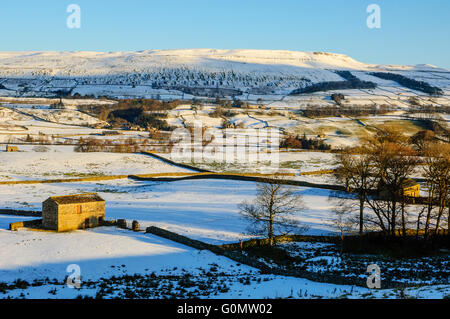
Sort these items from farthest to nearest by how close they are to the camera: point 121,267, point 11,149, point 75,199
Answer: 1. point 11,149
2. point 75,199
3. point 121,267

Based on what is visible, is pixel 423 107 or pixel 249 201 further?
pixel 423 107

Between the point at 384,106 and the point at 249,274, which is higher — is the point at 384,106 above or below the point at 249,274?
above

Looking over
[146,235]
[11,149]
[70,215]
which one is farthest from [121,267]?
[11,149]

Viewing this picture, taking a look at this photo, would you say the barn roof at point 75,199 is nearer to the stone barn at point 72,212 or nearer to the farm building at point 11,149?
the stone barn at point 72,212

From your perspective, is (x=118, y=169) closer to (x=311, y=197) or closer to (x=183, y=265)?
(x=311, y=197)

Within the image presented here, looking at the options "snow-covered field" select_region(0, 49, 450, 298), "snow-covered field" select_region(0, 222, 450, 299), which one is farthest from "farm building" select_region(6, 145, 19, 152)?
"snow-covered field" select_region(0, 222, 450, 299)

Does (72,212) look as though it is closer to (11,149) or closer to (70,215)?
(70,215)

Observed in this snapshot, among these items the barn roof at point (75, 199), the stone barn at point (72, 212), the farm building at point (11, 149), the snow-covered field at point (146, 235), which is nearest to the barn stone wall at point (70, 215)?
the stone barn at point (72, 212)
